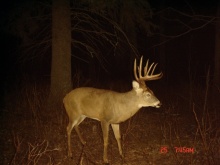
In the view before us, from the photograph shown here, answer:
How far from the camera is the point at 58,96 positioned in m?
9.31

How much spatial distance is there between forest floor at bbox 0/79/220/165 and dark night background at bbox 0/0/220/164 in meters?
0.91

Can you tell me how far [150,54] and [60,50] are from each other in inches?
909

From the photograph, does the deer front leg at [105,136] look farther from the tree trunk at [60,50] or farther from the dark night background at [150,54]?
the tree trunk at [60,50]

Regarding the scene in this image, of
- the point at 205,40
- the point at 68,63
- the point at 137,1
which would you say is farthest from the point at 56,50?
the point at 205,40

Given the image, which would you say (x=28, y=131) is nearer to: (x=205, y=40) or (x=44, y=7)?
(x=44, y=7)

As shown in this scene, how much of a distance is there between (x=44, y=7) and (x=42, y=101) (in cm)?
283

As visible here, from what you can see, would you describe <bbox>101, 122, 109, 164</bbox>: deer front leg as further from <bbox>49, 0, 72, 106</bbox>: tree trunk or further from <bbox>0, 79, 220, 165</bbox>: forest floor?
<bbox>49, 0, 72, 106</bbox>: tree trunk

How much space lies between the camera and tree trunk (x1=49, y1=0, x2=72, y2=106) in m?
9.27

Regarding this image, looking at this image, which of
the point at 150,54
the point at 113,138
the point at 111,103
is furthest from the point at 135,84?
the point at 150,54

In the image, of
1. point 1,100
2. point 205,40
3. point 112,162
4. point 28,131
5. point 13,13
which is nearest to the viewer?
point 112,162

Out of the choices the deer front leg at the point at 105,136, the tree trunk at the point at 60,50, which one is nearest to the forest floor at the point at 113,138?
the deer front leg at the point at 105,136

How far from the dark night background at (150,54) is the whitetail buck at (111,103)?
4.36 ft

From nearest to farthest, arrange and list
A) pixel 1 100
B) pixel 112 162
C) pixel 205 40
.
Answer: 1. pixel 112 162
2. pixel 1 100
3. pixel 205 40

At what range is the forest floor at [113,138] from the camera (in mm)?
5802
